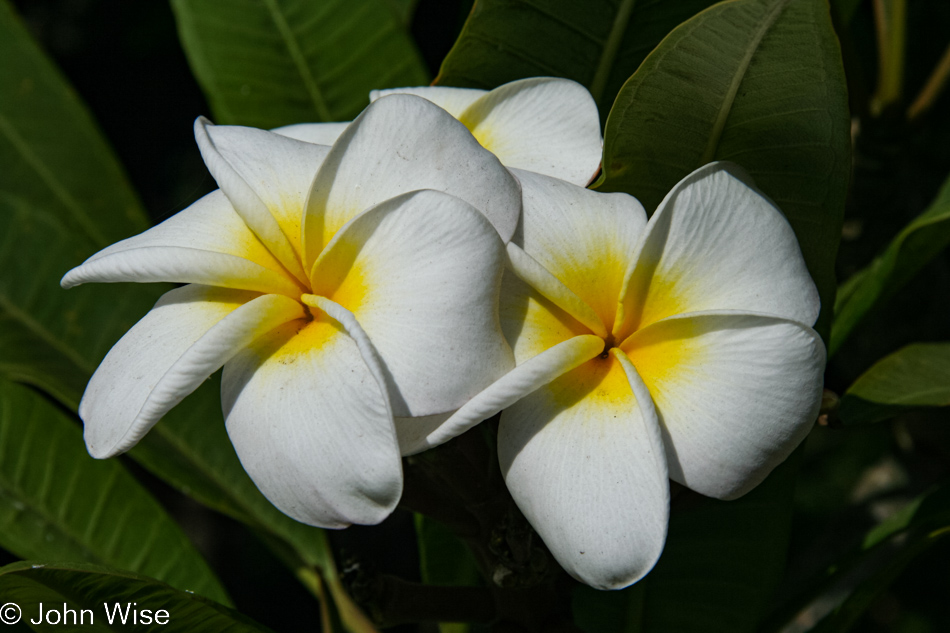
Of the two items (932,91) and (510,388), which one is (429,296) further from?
(932,91)

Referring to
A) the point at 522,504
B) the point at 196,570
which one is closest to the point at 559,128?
the point at 522,504

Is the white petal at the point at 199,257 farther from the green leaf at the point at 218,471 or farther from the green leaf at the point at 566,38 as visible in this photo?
the green leaf at the point at 218,471

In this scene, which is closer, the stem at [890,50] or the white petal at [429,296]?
the white petal at [429,296]

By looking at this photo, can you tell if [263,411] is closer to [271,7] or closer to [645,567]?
[645,567]

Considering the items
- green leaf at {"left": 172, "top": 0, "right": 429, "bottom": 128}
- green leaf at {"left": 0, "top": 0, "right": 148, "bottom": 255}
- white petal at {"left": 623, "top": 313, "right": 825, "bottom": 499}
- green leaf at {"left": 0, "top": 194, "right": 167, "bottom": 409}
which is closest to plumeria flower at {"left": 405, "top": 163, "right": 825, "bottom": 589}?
white petal at {"left": 623, "top": 313, "right": 825, "bottom": 499}

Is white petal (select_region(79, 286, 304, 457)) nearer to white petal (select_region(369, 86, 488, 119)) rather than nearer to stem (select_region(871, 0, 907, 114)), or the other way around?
white petal (select_region(369, 86, 488, 119))

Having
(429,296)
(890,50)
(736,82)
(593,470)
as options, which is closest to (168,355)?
(429,296)

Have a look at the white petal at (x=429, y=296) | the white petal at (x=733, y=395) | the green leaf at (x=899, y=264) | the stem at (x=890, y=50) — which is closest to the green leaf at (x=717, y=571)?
the green leaf at (x=899, y=264)
